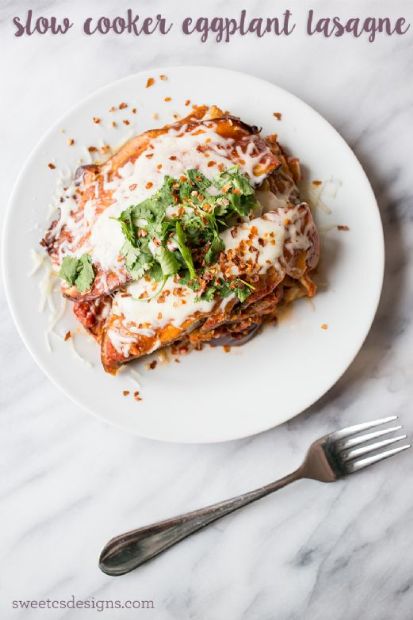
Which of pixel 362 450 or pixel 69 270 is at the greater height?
pixel 69 270

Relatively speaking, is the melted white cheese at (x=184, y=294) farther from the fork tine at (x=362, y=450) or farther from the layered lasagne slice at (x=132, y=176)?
the fork tine at (x=362, y=450)

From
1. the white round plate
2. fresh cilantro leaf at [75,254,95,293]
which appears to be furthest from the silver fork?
fresh cilantro leaf at [75,254,95,293]

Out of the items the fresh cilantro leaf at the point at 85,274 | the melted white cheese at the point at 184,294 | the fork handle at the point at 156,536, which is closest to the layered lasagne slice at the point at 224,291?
the melted white cheese at the point at 184,294

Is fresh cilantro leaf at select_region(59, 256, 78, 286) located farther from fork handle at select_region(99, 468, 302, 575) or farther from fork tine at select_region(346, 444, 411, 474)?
fork tine at select_region(346, 444, 411, 474)

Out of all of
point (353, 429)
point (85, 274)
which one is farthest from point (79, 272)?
point (353, 429)

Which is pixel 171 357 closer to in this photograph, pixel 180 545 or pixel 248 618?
pixel 180 545

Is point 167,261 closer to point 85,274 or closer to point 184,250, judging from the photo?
point 184,250
